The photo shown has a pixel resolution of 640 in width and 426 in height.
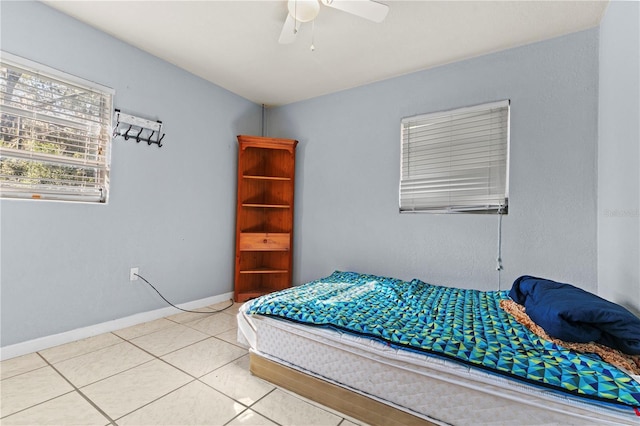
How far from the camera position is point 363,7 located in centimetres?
166

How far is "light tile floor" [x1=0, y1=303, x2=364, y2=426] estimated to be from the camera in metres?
1.35

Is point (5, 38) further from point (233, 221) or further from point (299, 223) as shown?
point (299, 223)

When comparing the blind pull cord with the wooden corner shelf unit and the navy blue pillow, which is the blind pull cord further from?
the wooden corner shelf unit

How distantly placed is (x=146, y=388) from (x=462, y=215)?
2482mm

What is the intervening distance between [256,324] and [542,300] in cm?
154

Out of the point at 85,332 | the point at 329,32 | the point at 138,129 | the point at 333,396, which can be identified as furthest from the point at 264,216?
the point at 333,396

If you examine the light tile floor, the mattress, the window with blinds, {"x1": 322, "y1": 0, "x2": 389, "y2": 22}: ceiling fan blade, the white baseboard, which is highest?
{"x1": 322, "y1": 0, "x2": 389, "y2": 22}: ceiling fan blade

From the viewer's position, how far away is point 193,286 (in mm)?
2924

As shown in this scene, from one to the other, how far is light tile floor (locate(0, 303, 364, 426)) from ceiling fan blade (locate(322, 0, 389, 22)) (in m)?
2.15

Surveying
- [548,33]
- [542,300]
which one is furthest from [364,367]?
[548,33]

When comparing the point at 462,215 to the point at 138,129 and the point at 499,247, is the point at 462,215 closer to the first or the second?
the point at 499,247

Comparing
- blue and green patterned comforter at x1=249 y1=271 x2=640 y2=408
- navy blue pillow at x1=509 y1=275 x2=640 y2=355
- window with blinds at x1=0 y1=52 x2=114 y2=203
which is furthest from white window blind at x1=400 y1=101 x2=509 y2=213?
window with blinds at x1=0 y1=52 x2=114 y2=203

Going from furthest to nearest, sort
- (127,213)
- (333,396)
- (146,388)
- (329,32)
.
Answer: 1. (127,213)
2. (329,32)
3. (146,388)
4. (333,396)

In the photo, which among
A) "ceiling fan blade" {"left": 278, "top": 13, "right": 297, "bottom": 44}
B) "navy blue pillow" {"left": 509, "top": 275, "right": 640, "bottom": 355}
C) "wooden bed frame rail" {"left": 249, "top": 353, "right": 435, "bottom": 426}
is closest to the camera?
"navy blue pillow" {"left": 509, "top": 275, "right": 640, "bottom": 355}
